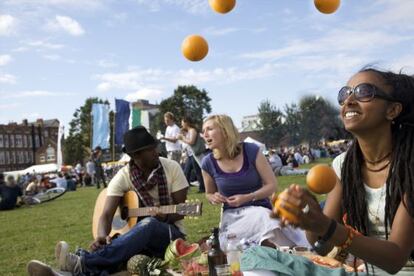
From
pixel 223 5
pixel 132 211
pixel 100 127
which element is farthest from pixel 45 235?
pixel 100 127

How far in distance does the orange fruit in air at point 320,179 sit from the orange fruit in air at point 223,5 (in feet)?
6.19

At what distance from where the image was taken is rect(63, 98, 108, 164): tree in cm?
7162

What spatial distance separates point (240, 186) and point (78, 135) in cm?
7184

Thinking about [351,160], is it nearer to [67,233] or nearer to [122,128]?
[67,233]

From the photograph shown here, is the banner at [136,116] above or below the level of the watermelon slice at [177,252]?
above

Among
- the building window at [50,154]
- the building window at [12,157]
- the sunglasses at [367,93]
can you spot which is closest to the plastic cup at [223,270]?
the sunglasses at [367,93]

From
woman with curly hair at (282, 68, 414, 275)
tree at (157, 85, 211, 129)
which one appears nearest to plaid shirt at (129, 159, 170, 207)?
woman with curly hair at (282, 68, 414, 275)

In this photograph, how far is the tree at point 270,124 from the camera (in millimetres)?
74125

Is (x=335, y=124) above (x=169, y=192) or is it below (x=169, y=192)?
above

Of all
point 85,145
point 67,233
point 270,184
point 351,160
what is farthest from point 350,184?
point 85,145

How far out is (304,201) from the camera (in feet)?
5.72

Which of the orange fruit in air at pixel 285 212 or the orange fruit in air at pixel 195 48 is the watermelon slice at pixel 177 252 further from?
the orange fruit in air at pixel 285 212

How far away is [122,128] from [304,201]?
2124cm

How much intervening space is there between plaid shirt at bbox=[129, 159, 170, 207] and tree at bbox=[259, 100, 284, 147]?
69479mm
